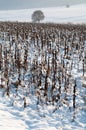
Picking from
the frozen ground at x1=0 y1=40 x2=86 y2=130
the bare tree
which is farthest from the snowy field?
the bare tree

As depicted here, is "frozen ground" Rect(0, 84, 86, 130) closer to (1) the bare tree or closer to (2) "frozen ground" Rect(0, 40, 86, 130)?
(2) "frozen ground" Rect(0, 40, 86, 130)

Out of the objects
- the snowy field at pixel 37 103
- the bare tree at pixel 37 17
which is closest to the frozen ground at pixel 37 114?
the snowy field at pixel 37 103

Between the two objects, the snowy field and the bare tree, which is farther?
the bare tree

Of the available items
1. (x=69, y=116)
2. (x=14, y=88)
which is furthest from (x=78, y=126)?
(x=14, y=88)

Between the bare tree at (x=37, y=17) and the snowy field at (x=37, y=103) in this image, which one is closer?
the snowy field at (x=37, y=103)

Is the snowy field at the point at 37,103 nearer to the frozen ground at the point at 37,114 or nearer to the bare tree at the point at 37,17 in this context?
the frozen ground at the point at 37,114

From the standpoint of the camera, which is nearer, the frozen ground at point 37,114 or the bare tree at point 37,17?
the frozen ground at point 37,114

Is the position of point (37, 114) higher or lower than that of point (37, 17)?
lower

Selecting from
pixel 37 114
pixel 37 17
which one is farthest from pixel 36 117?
pixel 37 17

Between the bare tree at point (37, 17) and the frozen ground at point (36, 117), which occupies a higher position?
the bare tree at point (37, 17)

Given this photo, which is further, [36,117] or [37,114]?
[37,114]

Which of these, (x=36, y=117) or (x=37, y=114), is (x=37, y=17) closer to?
(x=37, y=114)

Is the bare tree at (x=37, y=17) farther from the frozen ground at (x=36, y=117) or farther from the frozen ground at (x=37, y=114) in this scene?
the frozen ground at (x=36, y=117)

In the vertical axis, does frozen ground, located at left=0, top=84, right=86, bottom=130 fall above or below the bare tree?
below
